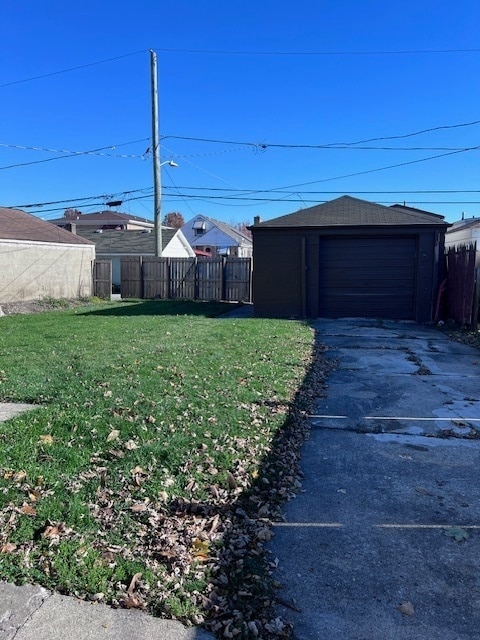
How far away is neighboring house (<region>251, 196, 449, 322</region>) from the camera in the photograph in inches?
535

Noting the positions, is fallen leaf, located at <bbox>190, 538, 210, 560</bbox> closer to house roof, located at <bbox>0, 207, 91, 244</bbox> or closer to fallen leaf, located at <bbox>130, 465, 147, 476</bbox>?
fallen leaf, located at <bbox>130, 465, 147, 476</bbox>

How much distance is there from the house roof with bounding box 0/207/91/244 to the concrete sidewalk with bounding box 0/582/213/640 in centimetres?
1789

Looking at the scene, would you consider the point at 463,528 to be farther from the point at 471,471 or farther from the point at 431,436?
the point at 431,436

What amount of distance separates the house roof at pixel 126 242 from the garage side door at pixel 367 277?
17803 millimetres

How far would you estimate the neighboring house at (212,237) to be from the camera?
54125 millimetres

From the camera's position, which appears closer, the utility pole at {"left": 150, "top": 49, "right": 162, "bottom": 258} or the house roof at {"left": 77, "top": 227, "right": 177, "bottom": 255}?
the utility pole at {"left": 150, "top": 49, "right": 162, "bottom": 258}

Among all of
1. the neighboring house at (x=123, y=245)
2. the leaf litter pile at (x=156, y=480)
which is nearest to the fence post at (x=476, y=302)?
the leaf litter pile at (x=156, y=480)

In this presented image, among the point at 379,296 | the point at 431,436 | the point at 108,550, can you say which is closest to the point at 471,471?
the point at 431,436

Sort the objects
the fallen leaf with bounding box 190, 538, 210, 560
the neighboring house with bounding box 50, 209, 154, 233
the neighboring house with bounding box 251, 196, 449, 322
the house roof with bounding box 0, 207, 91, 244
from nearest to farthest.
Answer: the fallen leaf with bounding box 190, 538, 210, 560 → the neighboring house with bounding box 251, 196, 449, 322 → the house roof with bounding box 0, 207, 91, 244 → the neighboring house with bounding box 50, 209, 154, 233

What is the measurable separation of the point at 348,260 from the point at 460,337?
4272 millimetres

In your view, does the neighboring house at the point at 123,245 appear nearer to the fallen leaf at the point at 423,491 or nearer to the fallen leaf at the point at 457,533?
the fallen leaf at the point at 423,491

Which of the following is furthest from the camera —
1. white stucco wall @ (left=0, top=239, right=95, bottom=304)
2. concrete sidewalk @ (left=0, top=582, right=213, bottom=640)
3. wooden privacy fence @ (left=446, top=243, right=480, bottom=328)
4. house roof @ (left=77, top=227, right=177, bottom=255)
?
house roof @ (left=77, top=227, right=177, bottom=255)

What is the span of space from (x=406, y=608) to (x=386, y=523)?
0.80m

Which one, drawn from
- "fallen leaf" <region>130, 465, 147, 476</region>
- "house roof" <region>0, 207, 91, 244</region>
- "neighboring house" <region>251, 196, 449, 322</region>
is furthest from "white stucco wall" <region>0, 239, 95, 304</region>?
"fallen leaf" <region>130, 465, 147, 476</region>
